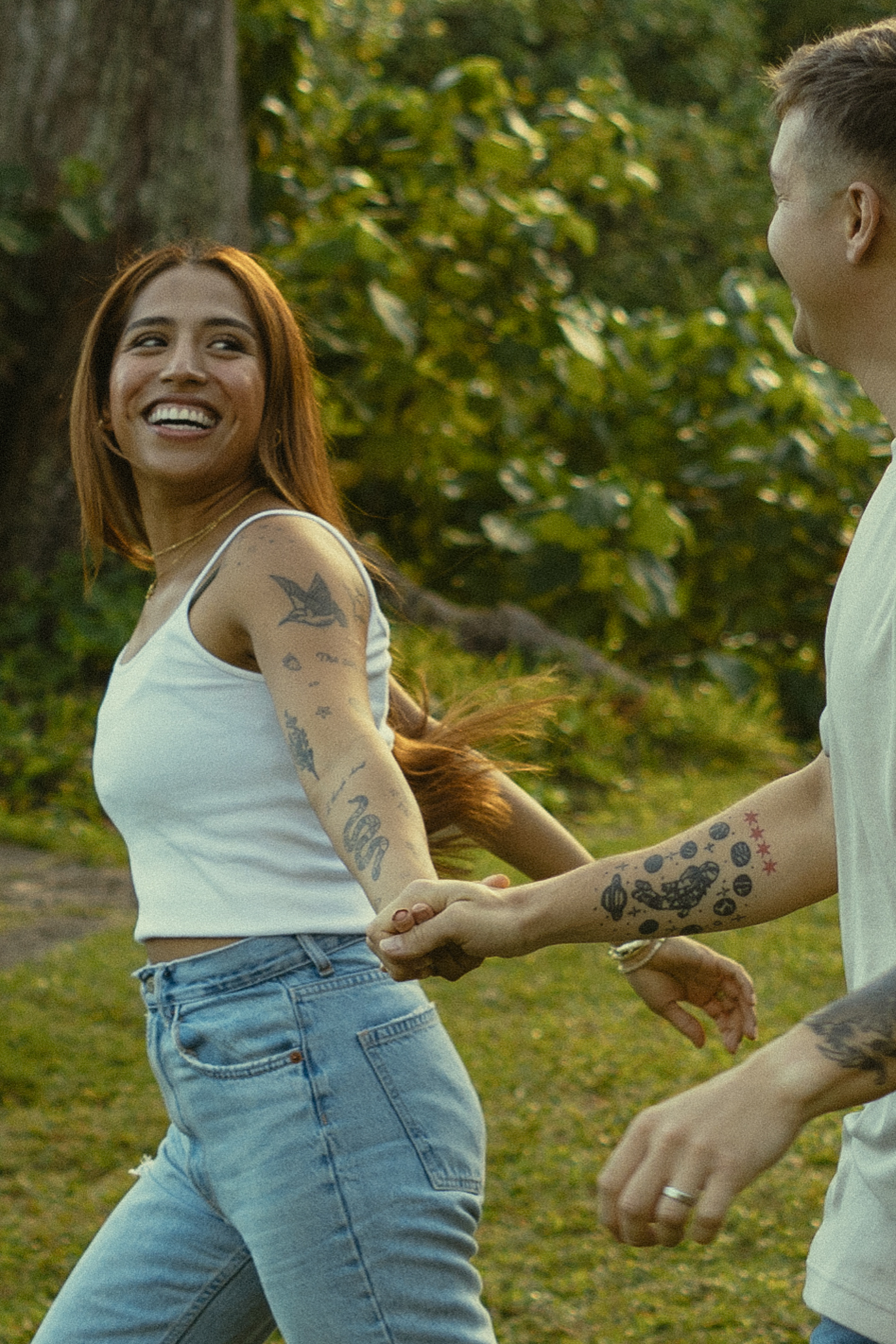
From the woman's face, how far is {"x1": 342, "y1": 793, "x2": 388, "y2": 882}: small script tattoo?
0.64 m

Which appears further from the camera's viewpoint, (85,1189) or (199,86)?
(199,86)

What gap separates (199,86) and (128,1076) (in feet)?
16.2

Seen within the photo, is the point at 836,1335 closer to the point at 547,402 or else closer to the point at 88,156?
the point at 88,156

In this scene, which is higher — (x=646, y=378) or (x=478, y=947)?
(x=478, y=947)

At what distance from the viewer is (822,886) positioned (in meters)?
1.86

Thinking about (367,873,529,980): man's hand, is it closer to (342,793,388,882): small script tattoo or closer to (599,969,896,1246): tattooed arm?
(342,793,388,882): small script tattoo

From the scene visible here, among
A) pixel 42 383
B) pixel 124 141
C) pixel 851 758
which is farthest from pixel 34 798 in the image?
pixel 851 758

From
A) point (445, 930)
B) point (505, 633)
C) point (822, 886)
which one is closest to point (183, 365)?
point (445, 930)

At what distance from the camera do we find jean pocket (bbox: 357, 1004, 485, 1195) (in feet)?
5.96

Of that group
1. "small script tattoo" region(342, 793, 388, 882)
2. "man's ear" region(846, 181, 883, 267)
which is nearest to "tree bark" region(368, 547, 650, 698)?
"small script tattoo" region(342, 793, 388, 882)

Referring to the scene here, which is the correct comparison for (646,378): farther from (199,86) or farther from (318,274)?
(199,86)

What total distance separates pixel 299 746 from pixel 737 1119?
0.76 m

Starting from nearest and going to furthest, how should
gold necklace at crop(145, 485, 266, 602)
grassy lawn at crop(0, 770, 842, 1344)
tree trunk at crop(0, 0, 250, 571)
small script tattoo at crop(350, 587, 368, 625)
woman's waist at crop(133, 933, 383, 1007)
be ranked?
woman's waist at crop(133, 933, 383, 1007) < small script tattoo at crop(350, 587, 368, 625) < gold necklace at crop(145, 485, 266, 602) < grassy lawn at crop(0, 770, 842, 1344) < tree trunk at crop(0, 0, 250, 571)

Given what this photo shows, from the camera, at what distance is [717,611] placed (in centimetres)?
888
